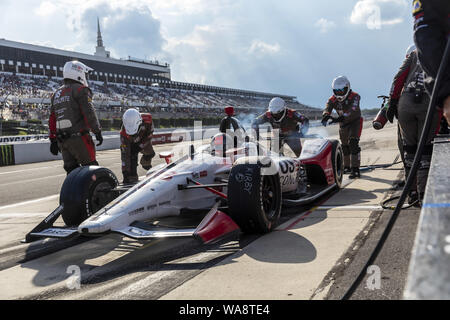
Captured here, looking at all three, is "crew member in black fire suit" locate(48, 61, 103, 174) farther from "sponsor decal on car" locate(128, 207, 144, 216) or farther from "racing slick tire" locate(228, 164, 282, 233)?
"racing slick tire" locate(228, 164, 282, 233)

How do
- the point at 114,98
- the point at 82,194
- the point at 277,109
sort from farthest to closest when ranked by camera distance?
the point at 114,98 < the point at 277,109 < the point at 82,194

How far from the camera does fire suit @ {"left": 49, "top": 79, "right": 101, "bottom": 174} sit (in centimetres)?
604

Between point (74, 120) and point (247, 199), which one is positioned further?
point (74, 120)

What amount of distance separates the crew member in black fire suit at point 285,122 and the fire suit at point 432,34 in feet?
21.0

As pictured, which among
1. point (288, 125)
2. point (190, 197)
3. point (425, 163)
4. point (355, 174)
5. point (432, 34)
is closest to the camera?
point (432, 34)

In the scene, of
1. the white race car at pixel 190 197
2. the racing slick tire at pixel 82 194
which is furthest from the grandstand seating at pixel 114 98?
the white race car at pixel 190 197

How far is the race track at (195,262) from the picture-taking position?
117 inches

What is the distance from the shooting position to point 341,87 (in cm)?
856

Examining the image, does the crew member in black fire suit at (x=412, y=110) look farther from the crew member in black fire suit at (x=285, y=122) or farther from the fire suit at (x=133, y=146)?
the fire suit at (x=133, y=146)

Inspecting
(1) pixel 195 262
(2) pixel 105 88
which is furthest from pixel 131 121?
(2) pixel 105 88

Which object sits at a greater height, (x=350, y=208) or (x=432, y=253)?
(x=432, y=253)

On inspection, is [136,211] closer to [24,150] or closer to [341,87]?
[341,87]

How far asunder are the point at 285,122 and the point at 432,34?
6.69 metres

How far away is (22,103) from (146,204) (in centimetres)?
3221
